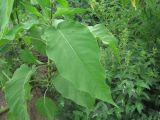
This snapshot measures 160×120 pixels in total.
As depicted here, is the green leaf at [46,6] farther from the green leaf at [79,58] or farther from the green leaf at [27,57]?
the green leaf at [27,57]

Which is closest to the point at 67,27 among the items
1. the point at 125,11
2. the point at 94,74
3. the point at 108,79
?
the point at 94,74

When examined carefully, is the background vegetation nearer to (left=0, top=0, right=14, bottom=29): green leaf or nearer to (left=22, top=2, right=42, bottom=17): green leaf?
(left=22, top=2, right=42, bottom=17): green leaf

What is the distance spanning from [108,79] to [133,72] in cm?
20

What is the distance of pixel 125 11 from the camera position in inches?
138

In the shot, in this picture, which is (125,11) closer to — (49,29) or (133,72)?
(133,72)

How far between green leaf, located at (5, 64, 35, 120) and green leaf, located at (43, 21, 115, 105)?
0.26m

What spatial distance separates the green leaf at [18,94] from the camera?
1533mm

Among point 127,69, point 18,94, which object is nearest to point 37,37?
point 18,94

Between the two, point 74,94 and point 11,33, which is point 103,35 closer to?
point 74,94

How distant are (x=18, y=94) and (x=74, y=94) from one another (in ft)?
0.70

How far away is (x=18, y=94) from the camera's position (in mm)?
1574

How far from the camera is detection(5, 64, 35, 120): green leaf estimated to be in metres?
1.53

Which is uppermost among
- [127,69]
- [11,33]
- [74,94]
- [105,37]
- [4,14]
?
[4,14]

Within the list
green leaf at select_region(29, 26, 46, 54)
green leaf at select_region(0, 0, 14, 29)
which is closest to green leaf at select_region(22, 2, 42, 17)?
green leaf at select_region(29, 26, 46, 54)
